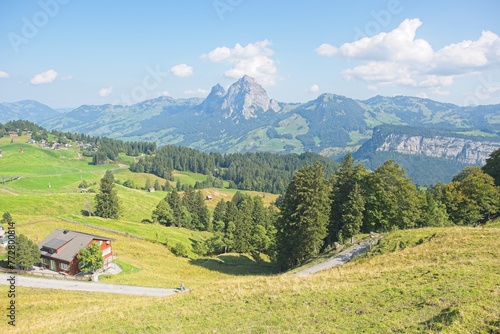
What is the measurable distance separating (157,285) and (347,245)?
89.7 feet

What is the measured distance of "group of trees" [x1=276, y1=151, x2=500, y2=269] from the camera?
5103 cm

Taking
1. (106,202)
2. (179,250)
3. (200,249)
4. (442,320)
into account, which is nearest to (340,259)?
(442,320)

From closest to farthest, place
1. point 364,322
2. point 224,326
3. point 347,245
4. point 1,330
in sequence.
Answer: point 364,322, point 224,326, point 1,330, point 347,245

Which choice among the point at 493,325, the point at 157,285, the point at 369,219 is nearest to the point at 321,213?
the point at 369,219

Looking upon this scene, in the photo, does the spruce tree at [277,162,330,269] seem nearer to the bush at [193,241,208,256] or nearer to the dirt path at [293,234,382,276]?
the dirt path at [293,234,382,276]

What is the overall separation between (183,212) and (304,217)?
237ft

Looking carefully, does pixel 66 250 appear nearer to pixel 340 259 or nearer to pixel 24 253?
pixel 24 253

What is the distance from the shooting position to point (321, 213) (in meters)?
50.8

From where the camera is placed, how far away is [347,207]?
54.0 meters

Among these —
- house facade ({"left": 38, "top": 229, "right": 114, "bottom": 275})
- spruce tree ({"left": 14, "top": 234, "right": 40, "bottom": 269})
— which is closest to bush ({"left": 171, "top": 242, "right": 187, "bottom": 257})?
house facade ({"left": 38, "top": 229, "right": 114, "bottom": 275})

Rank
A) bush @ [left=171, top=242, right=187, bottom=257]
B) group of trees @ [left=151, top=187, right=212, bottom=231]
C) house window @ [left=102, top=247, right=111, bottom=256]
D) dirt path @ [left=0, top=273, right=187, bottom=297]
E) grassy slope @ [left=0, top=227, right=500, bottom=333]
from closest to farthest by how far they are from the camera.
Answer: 1. grassy slope @ [left=0, top=227, right=500, bottom=333]
2. dirt path @ [left=0, top=273, right=187, bottom=297]
3. house window @ [left=102, top=247, right=111, bottom=256]
4. bush @ [left=171, top=242, right=187, bottom=257]
5. group of trees @ [left=151, top=187, right=212, bottom=231]

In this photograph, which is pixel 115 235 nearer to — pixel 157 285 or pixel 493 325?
pixel 157 285

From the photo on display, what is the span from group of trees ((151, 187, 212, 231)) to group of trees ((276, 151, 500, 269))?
62.6 metres

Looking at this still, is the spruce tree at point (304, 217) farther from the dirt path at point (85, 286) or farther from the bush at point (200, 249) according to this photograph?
the bush at point (200, 249)
